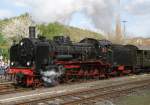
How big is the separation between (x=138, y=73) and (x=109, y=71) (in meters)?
6.15

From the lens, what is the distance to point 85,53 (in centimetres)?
2444

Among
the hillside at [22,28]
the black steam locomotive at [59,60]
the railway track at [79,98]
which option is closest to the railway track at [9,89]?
the black steam locomotive at [59,60]

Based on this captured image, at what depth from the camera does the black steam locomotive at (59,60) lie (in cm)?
2055

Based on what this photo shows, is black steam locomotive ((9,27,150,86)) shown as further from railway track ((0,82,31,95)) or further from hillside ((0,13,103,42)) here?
hillside ((0,13,103,42))

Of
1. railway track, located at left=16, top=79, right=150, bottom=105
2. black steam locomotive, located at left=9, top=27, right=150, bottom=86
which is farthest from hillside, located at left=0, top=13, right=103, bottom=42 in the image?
railway track, located at left=16, top=79, right=150, bottom=105

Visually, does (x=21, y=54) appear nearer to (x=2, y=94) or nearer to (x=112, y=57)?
(x=2, y=94)

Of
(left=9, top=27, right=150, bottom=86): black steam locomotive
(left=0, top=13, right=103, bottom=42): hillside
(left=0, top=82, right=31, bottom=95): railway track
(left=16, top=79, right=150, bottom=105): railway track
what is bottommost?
(left=16, top=79, right=150, bottom=105): railway track

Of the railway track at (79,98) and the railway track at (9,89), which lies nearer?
the railway track at (79,98)

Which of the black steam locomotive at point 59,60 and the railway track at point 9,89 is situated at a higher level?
the black steam locomotive at point 59,60

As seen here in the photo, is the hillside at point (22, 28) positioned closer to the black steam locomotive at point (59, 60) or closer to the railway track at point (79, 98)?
the black steam locomotive at point (59, 60)

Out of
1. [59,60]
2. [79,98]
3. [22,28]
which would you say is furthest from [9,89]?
[22,28]

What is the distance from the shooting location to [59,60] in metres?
21.7

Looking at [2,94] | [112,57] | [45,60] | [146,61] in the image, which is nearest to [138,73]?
[146,61]

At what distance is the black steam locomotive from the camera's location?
20.5 m
